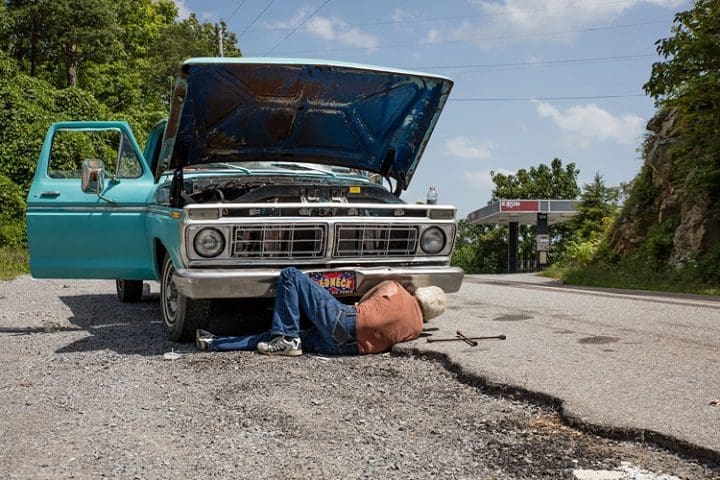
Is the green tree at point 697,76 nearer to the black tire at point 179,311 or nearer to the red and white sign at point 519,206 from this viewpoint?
the black tire at point 179,311

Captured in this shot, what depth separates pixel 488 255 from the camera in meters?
57.8

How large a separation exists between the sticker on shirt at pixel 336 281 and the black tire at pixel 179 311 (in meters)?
0.91

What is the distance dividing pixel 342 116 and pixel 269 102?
73 cm

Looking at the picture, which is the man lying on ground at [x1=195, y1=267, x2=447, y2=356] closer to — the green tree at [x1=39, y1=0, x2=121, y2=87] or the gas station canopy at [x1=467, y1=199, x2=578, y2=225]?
the green tree at [x1=39, y1=0, x2=121, y2=87]

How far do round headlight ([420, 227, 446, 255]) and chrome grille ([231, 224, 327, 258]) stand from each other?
90 centimetres

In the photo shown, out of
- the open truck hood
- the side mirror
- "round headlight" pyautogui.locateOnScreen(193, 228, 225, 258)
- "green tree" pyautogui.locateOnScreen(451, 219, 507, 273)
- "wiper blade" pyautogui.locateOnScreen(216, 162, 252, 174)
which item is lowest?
"green tree" pyautogui.locateOnScreen(451, 219, 507, 273)

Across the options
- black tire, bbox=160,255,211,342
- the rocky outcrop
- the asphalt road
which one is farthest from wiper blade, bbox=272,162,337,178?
the rocky outcrop

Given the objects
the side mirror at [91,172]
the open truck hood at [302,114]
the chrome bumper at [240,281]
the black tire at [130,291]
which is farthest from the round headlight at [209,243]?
the black tire at [130,291]

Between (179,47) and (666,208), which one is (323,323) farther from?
(179,47)

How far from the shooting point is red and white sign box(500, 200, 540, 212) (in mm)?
39312

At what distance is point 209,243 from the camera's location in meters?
5.66

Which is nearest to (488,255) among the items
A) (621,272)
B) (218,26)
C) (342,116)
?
(218,26)

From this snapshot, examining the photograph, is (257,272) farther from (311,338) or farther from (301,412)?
(301,412)

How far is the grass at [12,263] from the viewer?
1465cm
